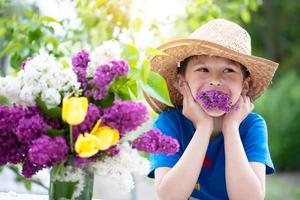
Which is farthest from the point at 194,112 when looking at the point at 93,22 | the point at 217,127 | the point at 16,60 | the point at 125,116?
the point at 93,22

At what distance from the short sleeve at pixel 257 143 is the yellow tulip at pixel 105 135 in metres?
0.75

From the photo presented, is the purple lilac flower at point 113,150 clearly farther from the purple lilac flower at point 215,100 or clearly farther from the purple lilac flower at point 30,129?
the purple lilac flower at point 215,100

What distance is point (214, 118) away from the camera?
184 cm

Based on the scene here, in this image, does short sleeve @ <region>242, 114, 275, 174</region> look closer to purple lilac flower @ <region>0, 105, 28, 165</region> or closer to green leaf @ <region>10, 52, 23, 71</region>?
purple lilac flower @ <region>0, 105, 28, 165</region>

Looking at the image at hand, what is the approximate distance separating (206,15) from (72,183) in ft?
5.34

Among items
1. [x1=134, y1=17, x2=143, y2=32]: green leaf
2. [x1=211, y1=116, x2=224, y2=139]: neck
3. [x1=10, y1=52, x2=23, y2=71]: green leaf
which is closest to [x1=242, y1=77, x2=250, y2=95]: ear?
[x1=211, y1=116, x2=224, y2=139]: neck

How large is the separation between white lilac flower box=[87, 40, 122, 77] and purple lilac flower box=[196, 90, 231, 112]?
53 centimetres

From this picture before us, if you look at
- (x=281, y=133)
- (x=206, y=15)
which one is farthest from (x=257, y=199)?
(x=281, y=133)

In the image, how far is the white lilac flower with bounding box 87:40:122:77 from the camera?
119 centimetres

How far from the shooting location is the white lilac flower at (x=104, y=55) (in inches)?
46.9

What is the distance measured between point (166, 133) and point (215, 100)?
24 cm

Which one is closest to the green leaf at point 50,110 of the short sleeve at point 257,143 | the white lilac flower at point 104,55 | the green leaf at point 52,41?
the white lilac flower at point 104,55

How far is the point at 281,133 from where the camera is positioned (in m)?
7.59

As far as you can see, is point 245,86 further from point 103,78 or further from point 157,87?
point 103,78
